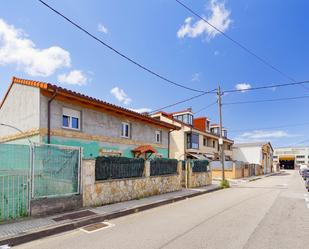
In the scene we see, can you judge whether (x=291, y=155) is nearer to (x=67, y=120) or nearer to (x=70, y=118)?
(x=70, y=118)

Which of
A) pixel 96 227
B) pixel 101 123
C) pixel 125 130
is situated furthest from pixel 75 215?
pixel 125 130

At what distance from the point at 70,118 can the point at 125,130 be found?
15.2 ft

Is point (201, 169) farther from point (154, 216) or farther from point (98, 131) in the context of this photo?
point (154, 216)

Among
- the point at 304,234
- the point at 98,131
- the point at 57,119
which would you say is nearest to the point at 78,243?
the point at 304,234

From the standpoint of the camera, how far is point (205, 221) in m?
7.49

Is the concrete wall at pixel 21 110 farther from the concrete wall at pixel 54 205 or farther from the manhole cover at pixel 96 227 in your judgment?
the manhole cover at pixel 96 227

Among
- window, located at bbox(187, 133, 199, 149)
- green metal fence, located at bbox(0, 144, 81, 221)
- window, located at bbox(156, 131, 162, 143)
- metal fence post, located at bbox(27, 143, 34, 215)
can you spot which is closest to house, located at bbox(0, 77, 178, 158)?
window, located at bbox(156, 131, 162, 143)

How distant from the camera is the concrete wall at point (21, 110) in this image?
38.9 ft

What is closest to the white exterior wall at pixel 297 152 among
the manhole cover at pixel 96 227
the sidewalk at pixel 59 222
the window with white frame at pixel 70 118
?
the window with white frame at pixel 70 118

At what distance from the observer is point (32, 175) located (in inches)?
299

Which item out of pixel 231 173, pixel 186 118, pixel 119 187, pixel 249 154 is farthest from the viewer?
pixel 249 154

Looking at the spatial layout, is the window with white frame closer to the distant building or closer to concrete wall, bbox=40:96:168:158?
concrete wall, bbox=40:96:168:158

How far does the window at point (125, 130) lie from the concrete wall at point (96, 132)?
0.23 metres

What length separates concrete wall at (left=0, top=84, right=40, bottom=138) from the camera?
38.9ft
